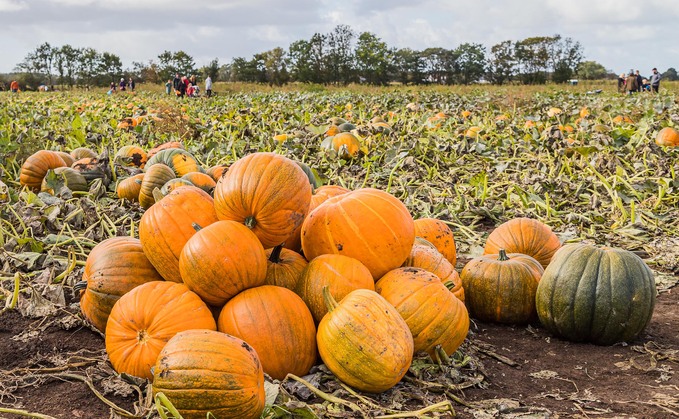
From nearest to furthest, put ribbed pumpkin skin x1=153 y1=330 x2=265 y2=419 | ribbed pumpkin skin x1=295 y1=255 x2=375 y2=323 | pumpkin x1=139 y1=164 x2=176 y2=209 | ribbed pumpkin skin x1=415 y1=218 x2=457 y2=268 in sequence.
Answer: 1. ribbed pumpkin skin x1=153 y1=330 x2=265 y2=419
2. ribbed pumpkin skin x1=295 y1=255 x2=375 y2=323
3. ribbed pumpkin skin x1=415 y1=218 x2=457 y2=268
4. pumpkin x1=139 y1=164 x2=176 y2=209

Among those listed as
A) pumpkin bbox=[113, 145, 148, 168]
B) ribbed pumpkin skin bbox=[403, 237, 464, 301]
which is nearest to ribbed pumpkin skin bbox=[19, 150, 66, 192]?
pumpkin bbox=[113, 145, 148, 168]

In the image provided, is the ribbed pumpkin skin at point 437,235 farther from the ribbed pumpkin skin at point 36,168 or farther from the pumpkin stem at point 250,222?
the ribbed pumpkin skin at point 36,168

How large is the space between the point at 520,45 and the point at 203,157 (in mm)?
72191

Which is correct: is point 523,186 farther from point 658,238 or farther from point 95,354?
point 95,354

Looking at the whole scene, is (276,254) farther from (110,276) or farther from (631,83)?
(631,83)

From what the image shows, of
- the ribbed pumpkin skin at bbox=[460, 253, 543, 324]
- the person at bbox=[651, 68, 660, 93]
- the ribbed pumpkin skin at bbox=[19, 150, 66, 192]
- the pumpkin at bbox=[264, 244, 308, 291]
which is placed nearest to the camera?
the pumpkin at bbox=[264, 244, 308, 291]

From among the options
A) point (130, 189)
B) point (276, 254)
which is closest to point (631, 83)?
point (130, 189)

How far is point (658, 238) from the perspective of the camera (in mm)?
4988

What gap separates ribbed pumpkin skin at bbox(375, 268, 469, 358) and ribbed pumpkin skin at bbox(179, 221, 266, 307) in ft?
2.11

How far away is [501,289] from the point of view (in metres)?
3.44

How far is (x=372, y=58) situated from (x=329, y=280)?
201 ft

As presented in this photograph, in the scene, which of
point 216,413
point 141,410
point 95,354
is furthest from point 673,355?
point 95,354

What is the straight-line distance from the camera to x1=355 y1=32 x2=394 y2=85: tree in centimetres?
6100

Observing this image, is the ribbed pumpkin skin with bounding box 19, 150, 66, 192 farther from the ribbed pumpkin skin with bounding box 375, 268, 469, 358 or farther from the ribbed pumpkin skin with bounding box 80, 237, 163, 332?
the ribbed pumpkin skin with bounding box 375, 268, 469, 358
